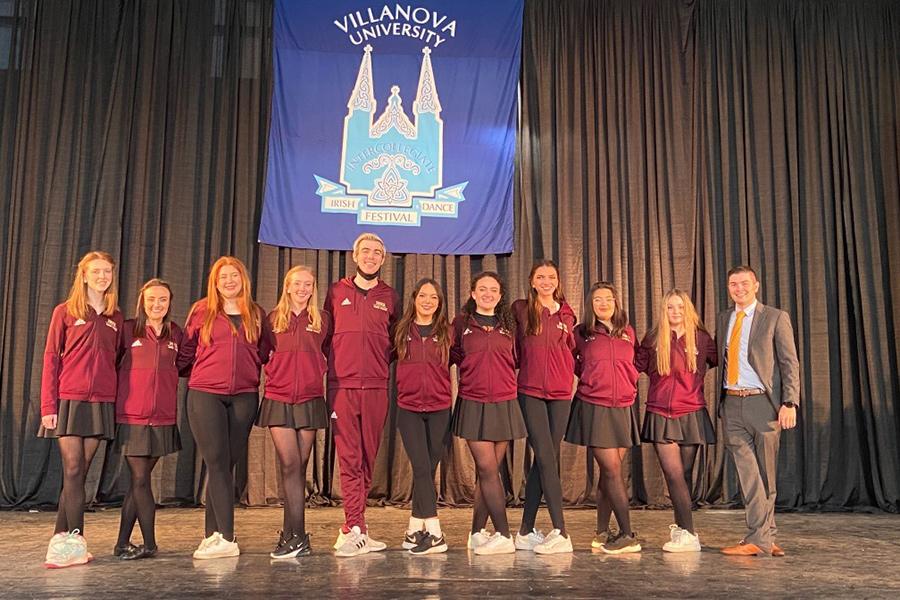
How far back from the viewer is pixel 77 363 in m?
3.64

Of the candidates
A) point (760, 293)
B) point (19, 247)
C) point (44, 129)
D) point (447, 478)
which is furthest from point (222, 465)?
point (760, 293)

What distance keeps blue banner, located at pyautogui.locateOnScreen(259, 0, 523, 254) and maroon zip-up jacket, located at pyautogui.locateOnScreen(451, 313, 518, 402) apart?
7.14 feet

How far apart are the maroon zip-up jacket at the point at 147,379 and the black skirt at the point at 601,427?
2.03 m

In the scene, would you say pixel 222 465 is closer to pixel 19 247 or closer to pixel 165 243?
pixel 165 243

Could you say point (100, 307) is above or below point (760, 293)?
below

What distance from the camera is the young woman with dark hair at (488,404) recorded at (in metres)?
3.83

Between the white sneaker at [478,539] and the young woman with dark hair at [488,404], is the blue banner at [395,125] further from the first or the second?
the white sneaker at [478,539]

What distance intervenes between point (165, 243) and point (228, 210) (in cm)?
54

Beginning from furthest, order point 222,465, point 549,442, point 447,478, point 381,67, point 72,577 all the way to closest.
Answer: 1. point 381,67
2. point 447,478
3. point 549,442
4. point 222,465
5. point 72,577

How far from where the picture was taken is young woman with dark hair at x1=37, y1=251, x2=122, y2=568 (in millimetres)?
3584

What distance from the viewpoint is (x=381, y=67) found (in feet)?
20.4

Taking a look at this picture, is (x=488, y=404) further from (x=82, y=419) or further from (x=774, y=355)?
(x=82, y=419)

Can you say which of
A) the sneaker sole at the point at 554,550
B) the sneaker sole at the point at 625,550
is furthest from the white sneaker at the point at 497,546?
the sneaker sole at the point at 625,550

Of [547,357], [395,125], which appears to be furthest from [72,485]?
[395,125]
